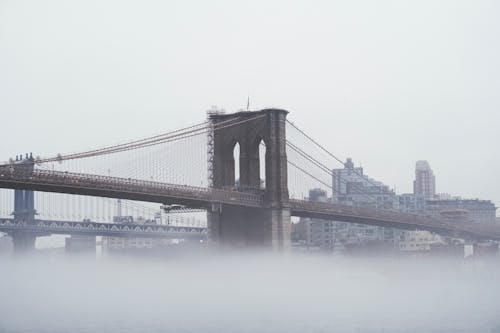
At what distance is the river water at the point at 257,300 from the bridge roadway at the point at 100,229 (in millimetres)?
25784

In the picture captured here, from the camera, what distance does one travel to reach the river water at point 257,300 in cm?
6006

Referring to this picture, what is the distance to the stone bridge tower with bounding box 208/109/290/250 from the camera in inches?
3258

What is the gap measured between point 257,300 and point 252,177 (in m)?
15.1

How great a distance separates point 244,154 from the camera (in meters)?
85.5

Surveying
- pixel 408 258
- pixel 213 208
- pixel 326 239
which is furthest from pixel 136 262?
pixel 213 208

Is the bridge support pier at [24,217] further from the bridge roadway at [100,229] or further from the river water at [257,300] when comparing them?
the river water at [257,300]

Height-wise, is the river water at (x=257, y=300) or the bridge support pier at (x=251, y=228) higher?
the bridge support pier at (x=251, y=228)

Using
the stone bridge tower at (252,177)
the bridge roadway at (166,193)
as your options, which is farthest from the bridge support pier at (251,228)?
the bridge roadway at (166,193)

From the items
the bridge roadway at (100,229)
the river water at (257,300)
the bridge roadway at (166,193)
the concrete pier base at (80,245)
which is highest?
the bridge roadway at (166,193)

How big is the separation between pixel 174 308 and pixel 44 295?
2194cm

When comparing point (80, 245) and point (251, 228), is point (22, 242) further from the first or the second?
point (251, 228)

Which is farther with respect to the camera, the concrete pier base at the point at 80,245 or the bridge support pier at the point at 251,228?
the concrete pier base at the point at 80,245

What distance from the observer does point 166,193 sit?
241 feet

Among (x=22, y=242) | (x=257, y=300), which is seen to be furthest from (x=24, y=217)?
(x=257, y=300)
